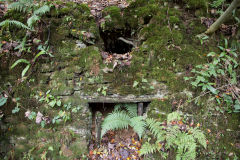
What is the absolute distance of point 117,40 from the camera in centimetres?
399

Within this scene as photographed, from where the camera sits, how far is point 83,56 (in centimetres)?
322

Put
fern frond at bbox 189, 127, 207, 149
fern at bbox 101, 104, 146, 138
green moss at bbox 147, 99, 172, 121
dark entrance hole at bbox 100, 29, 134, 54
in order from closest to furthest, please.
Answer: fern frond at bbox 189, 127, 207, 149, fern at bbox 101, 104, 146, 138, green moss at bbox 147, 99, 172, 121, dark entrance hole at bbox 100, 29, 134, 54

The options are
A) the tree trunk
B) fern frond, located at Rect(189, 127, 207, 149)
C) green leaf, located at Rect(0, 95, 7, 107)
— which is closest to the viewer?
fern frond, located at Rect(189, 127, 207, 149)

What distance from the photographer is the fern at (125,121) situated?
2822mm

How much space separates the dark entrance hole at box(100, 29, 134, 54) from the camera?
3.82 metres

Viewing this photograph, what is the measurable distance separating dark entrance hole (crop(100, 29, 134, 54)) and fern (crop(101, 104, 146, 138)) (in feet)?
5.74

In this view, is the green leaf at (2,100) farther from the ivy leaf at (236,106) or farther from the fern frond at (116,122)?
the ivy leaf at (236,106)

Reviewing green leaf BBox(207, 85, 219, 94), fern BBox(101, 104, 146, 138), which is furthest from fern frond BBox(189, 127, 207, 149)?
fern BBox(101, 104, 146, 138)

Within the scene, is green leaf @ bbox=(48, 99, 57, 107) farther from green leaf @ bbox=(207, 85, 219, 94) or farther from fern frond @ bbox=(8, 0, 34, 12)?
green leaf @ bbox=(207, 85, 219, 94)

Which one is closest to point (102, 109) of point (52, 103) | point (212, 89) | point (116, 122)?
point (116, 122)

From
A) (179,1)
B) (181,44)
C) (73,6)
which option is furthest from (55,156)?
(179,1)

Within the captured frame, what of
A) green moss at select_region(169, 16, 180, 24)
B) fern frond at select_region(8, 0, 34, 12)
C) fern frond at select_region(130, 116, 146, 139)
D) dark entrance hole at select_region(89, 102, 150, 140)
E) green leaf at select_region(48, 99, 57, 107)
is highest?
fern frond at select_region(8, 0, 34, 12)

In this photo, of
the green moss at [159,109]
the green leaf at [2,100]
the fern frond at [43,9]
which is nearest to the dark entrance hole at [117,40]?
the fern frond at [43,9]

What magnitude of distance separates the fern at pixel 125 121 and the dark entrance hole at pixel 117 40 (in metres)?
1.75
